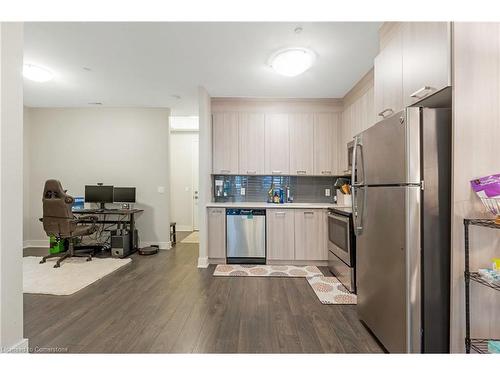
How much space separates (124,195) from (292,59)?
382 cm

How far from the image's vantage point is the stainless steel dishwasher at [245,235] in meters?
3.79

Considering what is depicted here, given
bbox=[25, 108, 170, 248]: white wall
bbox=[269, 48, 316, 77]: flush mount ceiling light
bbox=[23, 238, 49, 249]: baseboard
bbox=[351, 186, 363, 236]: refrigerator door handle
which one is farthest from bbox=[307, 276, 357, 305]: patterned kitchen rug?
bbox=[23, 238, 49, 249]: baseboard

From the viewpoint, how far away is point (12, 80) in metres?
1.42

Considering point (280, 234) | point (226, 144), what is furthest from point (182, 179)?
point (280, 234)

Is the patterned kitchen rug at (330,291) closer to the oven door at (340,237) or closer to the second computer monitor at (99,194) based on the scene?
the oven door at (340,237)

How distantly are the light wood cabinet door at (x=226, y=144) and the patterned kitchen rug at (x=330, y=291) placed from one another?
214cm

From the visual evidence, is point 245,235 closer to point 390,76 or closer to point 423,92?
point 390,76

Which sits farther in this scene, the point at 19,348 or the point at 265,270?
the point at 265,270

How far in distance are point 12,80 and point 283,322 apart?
259 centimetres

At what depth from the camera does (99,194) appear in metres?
4.54

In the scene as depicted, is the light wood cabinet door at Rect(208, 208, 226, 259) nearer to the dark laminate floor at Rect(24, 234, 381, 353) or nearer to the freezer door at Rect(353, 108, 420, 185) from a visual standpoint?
the dark laminate floor at Rect(24, 234, 381, 353)

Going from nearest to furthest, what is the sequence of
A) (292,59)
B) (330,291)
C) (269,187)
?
(292,59), (330,291), (269,187)
